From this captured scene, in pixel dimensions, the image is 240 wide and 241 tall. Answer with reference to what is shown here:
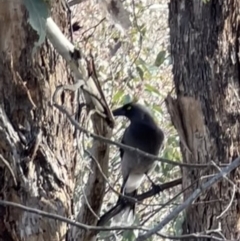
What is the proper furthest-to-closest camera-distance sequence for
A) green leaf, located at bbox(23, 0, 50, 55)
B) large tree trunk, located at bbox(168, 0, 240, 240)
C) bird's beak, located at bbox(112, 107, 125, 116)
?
bird's beak, located at bbox(112, 107, 125, 116) < large tree trunk, located at bbox(168, 0, 240, 240) < green leaf, located at bbox(23, 0, 50, 55)

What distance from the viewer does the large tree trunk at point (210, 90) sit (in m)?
2.68

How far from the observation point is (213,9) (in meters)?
2.70

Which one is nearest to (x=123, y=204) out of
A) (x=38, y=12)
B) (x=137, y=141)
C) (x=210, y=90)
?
(x=137, y=141)

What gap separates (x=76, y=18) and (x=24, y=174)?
2808mm

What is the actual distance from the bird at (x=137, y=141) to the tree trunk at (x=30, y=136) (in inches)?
63.6

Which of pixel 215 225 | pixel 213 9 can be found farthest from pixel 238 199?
pixel 213 9

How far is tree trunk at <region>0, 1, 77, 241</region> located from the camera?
238 centimetres

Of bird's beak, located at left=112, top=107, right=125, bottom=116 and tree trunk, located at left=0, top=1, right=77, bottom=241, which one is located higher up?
bird's beak, located at left=112, top=107, right=125, bottom=116

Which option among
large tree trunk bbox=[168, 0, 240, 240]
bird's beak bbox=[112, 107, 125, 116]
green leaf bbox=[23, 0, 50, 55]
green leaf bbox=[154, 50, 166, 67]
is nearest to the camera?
green leaf bbox=[23, 0, 50, 55]

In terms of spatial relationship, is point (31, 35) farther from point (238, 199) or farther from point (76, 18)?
point (76, 18)

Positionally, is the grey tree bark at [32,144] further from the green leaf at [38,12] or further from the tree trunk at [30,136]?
the green leaf at [38,12]

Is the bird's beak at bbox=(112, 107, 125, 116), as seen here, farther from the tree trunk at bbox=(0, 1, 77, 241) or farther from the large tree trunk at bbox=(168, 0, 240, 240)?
the tree trunk at bbox=(0, 1, 77, 241)

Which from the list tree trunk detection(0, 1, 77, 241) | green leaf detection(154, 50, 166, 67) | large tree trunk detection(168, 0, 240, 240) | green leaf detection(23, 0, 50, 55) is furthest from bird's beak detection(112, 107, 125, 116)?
green leaf detection(23, 0, 50, 55)

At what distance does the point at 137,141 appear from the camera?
4.15 m
